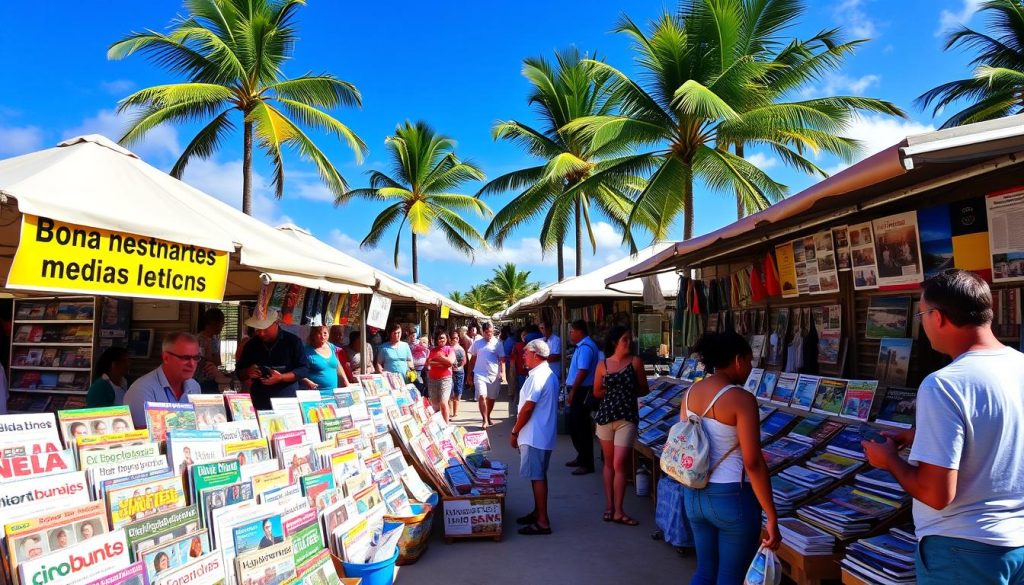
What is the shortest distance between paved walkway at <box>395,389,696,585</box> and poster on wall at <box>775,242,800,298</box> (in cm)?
246

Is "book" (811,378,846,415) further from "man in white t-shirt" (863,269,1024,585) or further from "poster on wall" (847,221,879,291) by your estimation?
"man in white t-shirt" (863,269,1024,585)

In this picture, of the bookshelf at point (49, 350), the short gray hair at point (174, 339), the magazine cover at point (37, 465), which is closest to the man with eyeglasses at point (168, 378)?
the short gray hair at point (174, 339)

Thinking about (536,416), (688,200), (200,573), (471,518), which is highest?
(688,200)

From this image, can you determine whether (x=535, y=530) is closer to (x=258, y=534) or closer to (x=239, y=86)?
(x=258, y=534)

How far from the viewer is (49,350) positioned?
8086 millimetres

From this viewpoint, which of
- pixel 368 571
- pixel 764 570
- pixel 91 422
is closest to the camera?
pixel 764 570

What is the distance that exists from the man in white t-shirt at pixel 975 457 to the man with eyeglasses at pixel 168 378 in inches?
146

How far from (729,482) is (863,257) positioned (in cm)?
234

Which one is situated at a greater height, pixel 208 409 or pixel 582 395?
pixel 208 409

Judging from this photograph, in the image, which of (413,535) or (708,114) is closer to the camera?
(413,535)

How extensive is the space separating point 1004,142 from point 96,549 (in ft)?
12.4

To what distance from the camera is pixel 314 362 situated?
622cm

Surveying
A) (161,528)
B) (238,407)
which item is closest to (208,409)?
(238,407)

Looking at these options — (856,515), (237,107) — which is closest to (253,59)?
(237,107)
